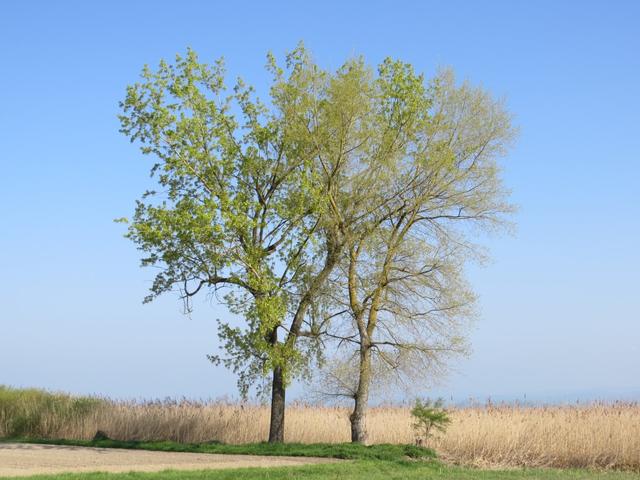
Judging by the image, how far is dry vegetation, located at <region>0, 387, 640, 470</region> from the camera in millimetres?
A: 22109

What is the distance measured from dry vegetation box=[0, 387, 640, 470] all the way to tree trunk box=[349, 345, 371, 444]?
1778 mm

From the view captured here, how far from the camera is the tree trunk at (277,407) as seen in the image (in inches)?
944

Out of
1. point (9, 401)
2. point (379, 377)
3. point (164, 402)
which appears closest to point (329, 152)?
point (379, 377)

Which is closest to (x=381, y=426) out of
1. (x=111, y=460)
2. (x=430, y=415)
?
(x=430, y=415)

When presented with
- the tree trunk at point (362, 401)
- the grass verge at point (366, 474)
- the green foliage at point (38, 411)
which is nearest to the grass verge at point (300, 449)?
the grass verge at point (366, 474)

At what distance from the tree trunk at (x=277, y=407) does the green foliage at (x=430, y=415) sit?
4.11m

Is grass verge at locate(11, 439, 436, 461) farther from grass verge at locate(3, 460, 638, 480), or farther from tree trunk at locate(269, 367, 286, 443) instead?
tree trunk at locate(269, 367, 286, 443)

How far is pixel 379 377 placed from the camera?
80.5ft

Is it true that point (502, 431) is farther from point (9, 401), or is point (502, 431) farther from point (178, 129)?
point (9, 401)

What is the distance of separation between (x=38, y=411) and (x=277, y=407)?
10384 mm

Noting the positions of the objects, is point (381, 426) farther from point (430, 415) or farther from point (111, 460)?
point (111, 460)

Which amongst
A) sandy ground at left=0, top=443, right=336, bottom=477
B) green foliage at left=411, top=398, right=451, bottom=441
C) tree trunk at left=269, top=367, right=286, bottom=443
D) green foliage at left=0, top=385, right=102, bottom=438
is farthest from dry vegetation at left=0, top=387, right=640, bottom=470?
sandy ground at left=0, top=443, right=336, bottom=477

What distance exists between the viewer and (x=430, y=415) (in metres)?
22.1

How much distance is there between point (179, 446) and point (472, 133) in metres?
13.2
